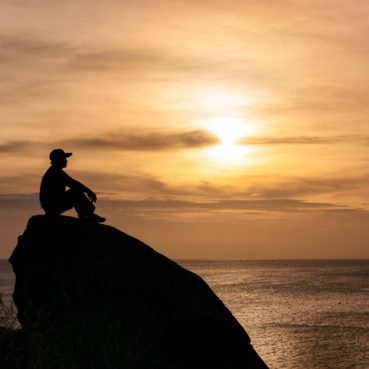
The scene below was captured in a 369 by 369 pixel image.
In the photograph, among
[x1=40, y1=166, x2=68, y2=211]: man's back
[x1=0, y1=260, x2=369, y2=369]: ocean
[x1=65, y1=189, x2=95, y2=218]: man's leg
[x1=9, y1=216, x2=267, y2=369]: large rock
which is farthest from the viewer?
[x1=0, y1=260, x2=369, y2=369]: ocean

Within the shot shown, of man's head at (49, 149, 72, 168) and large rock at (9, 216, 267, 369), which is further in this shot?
man's head at (49, 149, 72, 168)

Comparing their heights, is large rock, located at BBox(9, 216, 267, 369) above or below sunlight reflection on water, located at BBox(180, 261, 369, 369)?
above

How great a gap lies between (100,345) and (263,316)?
230ft

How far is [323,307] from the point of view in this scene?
8919 centimetres

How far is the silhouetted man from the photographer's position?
14047mm

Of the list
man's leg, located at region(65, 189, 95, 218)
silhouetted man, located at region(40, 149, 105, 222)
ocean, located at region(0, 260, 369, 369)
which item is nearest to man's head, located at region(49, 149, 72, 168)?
silhouetted man, located at region(40, 149, 105, 222)

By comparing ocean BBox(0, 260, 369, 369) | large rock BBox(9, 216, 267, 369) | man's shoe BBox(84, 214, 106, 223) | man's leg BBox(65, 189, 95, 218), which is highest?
man's leg BBox(65, 189, 95, 218)

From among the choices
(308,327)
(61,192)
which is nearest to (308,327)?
(308,327)

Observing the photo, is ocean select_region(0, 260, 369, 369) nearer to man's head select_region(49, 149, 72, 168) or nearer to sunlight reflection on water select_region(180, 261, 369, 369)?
sunlight reflection on water select_region(180, 261, 369, 369)

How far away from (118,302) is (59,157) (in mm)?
3863

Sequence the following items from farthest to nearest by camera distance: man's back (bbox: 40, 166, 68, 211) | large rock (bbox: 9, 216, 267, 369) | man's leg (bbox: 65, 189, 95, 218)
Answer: man's leg (bbox: 65, 189, 95, 218) < man's back (bbox: 40, 166, 68, 211) < large rock (bbox: 9, 216, 267, 369)

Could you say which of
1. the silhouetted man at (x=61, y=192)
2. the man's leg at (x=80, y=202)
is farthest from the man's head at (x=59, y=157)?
the man's leg at (x=80, y=202)

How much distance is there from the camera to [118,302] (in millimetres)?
12562

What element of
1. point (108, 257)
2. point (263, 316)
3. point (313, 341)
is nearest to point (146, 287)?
point (108, 257)
